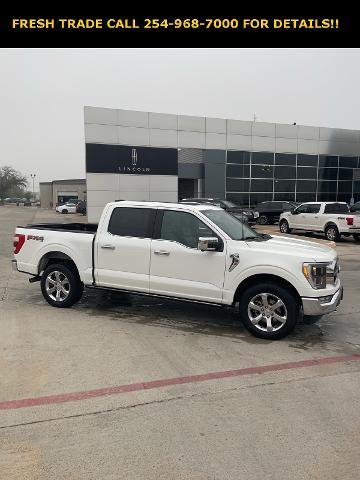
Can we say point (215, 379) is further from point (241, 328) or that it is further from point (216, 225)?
point (216, 225)

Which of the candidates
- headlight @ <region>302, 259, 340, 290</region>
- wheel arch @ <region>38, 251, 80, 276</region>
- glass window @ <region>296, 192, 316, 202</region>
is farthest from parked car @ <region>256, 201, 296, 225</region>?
headlight @ <region>302, 259, 340, 290</region>

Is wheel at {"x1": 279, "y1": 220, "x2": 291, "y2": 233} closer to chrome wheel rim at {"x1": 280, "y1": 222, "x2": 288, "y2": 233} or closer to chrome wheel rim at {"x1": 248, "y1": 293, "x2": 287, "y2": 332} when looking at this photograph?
chrome wheel rim at {"x1": 280, "y1": 222, "x2": 288, "y2": 233}

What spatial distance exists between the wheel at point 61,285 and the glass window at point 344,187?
3410 cm

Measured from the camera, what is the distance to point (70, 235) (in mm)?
6613

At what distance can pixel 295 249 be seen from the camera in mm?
5352

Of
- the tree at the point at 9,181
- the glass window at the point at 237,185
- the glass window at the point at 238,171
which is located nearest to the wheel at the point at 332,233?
the glass window at the point at 237,185

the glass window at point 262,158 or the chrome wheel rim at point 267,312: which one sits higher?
the glass window at point 262,158

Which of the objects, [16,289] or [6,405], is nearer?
[6,405]

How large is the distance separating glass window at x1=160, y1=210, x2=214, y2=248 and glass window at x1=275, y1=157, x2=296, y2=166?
1155 inches

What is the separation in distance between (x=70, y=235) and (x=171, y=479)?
4.67m

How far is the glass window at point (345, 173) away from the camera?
1407 inches

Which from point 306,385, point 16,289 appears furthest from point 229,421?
point 16,289

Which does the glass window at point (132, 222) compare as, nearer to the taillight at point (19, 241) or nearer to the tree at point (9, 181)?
the taillight at point (19, 241)

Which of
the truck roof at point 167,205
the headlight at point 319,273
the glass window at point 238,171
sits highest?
the glass window at point 238,171
